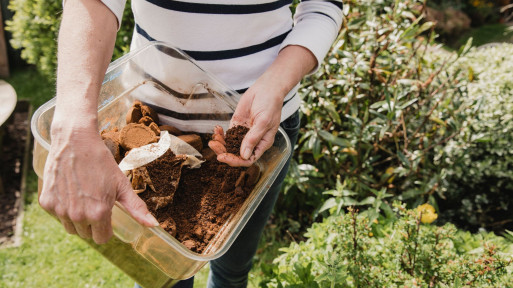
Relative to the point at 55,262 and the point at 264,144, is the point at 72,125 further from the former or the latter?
the point at 55,262

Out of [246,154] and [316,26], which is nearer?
[246,154]

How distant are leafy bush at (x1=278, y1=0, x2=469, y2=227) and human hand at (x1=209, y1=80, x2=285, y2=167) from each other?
1.19m

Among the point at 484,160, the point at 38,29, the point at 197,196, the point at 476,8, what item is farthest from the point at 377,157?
the point at 476,8

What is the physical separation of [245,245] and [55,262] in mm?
1569

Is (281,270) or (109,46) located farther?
(281,270)

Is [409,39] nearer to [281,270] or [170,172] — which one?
[281,270]

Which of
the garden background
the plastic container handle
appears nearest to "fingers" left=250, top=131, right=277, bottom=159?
the plastic container handle

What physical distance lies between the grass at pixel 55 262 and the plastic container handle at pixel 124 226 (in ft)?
5.33

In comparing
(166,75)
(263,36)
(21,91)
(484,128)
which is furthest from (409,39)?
(21,91)

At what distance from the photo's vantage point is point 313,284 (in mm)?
1564

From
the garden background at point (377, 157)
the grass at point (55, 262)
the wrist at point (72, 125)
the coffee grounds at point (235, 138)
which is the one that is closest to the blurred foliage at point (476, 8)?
the garden background at point (377, 157)

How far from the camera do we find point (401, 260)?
1.60 metres

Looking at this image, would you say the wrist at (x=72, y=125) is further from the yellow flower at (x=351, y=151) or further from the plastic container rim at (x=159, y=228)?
the yellow flower at (x=351, y=151)

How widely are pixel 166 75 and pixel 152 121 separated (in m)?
0.17
